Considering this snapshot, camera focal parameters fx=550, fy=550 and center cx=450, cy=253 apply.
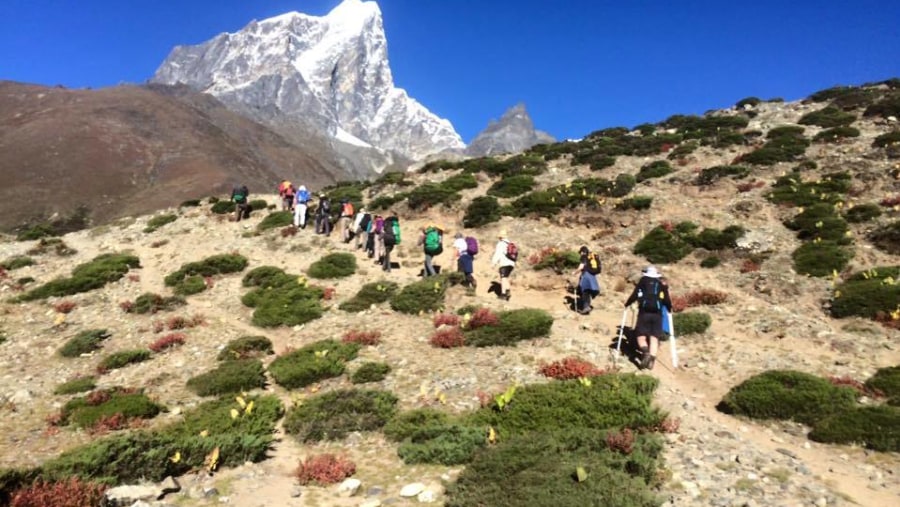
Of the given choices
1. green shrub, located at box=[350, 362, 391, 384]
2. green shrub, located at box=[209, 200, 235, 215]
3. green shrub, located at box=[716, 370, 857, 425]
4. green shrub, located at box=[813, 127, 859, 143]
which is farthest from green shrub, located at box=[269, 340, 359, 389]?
green shrub, located at box=[813, 127, 859, 143]

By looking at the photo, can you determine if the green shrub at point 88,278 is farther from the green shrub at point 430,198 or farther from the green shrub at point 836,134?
the green shrub at point 836,134

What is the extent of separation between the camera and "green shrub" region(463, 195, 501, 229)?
1233 inches

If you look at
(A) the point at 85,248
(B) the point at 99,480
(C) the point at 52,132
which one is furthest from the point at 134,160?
(B) the point at 99,480

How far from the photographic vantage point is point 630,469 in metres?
8.18

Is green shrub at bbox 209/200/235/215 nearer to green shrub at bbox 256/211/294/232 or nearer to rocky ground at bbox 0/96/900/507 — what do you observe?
green shrub at bbox 256/211/294/232

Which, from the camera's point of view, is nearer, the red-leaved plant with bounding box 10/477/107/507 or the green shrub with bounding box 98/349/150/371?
the red-leaved plant with bounding box 10/477/107/507

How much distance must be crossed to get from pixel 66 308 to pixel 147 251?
11281 millimetres

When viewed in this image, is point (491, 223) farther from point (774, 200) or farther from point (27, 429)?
point (27, 429)

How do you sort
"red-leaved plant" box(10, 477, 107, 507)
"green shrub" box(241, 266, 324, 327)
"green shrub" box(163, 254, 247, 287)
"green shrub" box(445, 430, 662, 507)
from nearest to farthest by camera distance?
"red-leaved plant" box(10, 477, 107, 507), "green shrub" box(445, 430, 662, 507), "green shrub" box(241, 266, 324, 327), "green shrub" box(163, 254, 247, 287)

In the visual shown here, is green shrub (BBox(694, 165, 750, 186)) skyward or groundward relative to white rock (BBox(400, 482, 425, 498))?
skyward

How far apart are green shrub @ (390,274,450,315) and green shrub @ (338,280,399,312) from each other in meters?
0.42

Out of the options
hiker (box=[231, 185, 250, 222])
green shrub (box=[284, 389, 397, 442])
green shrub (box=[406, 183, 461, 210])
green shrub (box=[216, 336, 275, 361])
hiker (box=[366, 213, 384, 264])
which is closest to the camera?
green shrub (box=[284, 389, 397, 442])

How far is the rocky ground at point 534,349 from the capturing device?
27.7ft

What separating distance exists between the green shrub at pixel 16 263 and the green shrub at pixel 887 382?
120 feet
